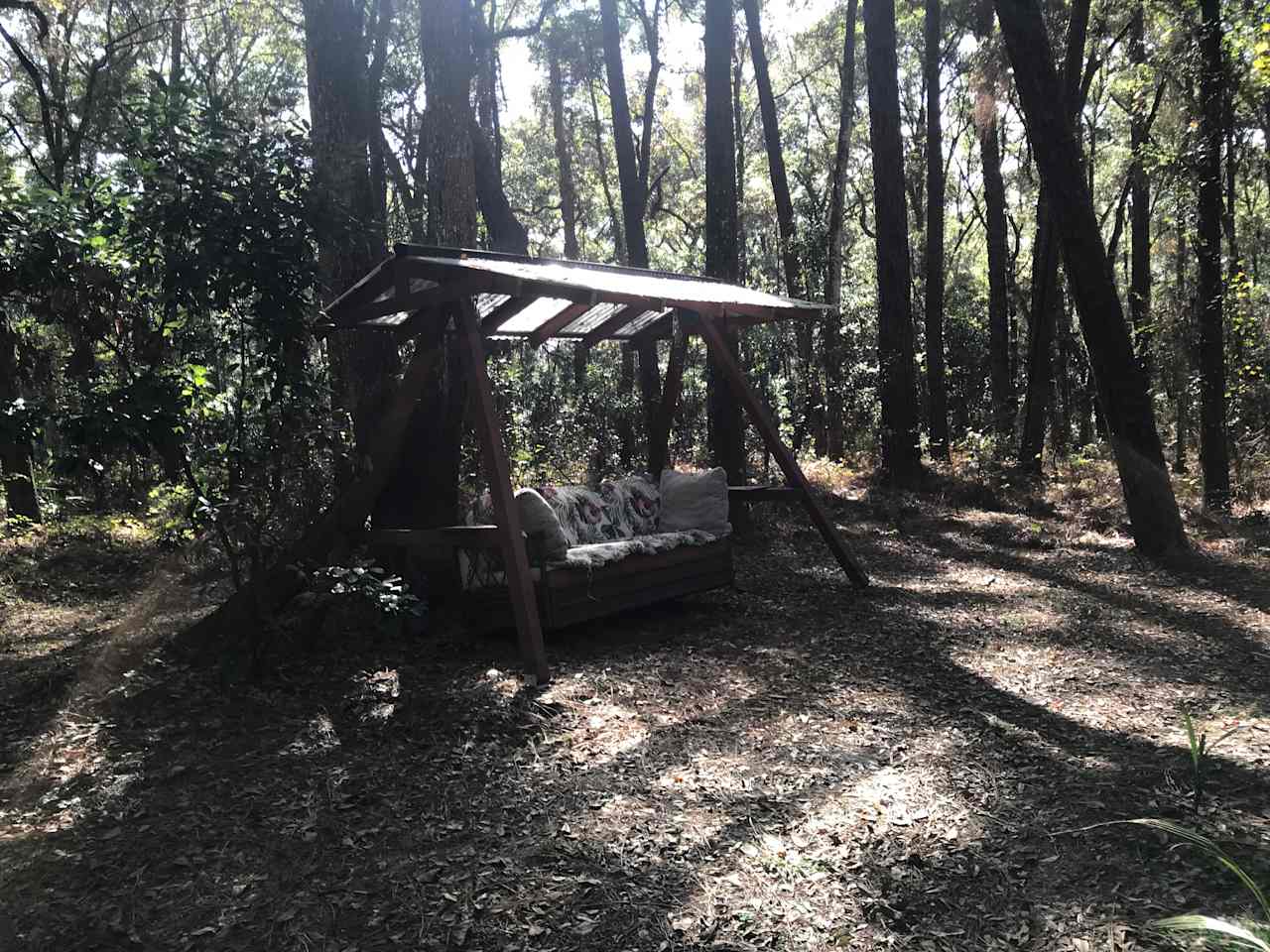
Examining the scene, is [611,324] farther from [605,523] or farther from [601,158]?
[601,158]

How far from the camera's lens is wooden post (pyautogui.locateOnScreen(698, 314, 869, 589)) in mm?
7008

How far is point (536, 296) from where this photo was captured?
4.85m

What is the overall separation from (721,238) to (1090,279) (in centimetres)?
376

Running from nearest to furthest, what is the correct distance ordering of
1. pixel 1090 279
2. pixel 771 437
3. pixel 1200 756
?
1. pixel 1200 756
2. pixel 771 437
3. pixel 1090 279

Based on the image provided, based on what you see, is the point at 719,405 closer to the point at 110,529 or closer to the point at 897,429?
the point at 897,429

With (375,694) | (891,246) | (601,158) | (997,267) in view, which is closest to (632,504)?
(375,694)

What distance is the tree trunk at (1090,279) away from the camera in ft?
24.6

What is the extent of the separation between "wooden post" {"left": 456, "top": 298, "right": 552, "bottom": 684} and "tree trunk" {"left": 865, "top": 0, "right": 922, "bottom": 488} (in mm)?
8562

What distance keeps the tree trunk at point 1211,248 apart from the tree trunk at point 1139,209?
78 centimetres

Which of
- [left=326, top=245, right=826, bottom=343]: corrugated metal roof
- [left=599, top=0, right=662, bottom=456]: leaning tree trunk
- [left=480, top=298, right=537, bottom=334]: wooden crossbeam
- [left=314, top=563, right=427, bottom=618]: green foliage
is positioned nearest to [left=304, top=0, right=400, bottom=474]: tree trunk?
[left=326, top=245, right=826, bottom=343]: corrugated metal roof

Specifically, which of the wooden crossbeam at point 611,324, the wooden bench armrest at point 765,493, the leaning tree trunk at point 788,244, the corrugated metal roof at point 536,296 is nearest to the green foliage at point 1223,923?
the corrugated metal roof at point 536,296

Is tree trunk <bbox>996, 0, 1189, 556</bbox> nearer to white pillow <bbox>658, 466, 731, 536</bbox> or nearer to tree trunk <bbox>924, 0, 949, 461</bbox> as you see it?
white pillow <bbox>658, 466, 731, 536</bbox>

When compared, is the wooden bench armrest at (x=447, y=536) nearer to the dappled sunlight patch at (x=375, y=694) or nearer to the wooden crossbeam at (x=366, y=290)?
the dappled sunlight patch at (x=375, y=694)

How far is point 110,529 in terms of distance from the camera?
10023mm
